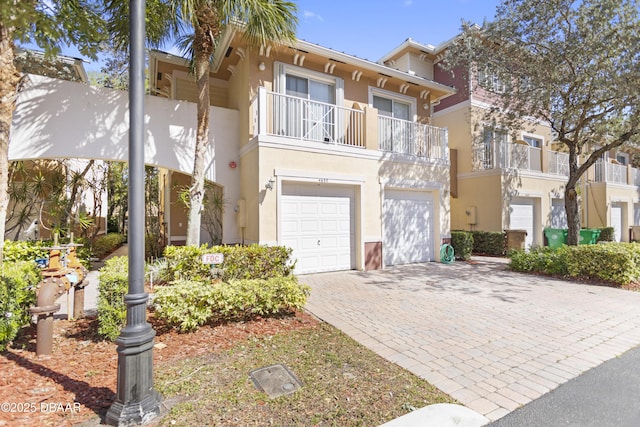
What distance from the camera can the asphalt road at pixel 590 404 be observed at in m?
2.71

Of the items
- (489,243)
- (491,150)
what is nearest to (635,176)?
(491,150)

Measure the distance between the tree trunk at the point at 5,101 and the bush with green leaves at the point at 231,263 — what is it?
245cm

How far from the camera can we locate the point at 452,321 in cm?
521

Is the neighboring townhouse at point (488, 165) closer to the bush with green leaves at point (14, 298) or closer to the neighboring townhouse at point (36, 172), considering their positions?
the neighboring townhouse at point (36, 172)

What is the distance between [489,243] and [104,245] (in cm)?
1699

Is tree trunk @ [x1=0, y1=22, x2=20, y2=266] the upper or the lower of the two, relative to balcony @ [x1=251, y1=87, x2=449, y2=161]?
lower

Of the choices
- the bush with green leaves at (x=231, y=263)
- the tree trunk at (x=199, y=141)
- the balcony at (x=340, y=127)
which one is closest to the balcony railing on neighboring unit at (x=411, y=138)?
the balcony at (x=340, y=127)

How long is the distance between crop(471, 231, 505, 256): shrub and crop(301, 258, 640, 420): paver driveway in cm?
484

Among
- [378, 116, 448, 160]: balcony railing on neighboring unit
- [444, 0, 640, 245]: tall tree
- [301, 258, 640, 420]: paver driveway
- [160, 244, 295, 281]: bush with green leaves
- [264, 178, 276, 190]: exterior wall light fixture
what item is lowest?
[301, 258, 640, 420]: paver driveway

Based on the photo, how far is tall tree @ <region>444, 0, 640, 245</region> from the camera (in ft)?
28.5

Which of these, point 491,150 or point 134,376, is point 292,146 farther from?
point 491,150

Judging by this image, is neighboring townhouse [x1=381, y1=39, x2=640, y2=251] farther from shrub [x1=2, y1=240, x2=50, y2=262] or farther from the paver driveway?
shrub [x1=2, y1=240, x2=50, y2=262]

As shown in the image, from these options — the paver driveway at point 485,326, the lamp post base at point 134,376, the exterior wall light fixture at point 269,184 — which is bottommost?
the paver driveway at point 485,326

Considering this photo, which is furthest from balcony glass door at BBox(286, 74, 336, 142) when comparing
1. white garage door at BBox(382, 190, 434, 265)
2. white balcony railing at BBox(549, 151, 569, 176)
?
white balcony railing at BBox(549, 151, 569, 176)
